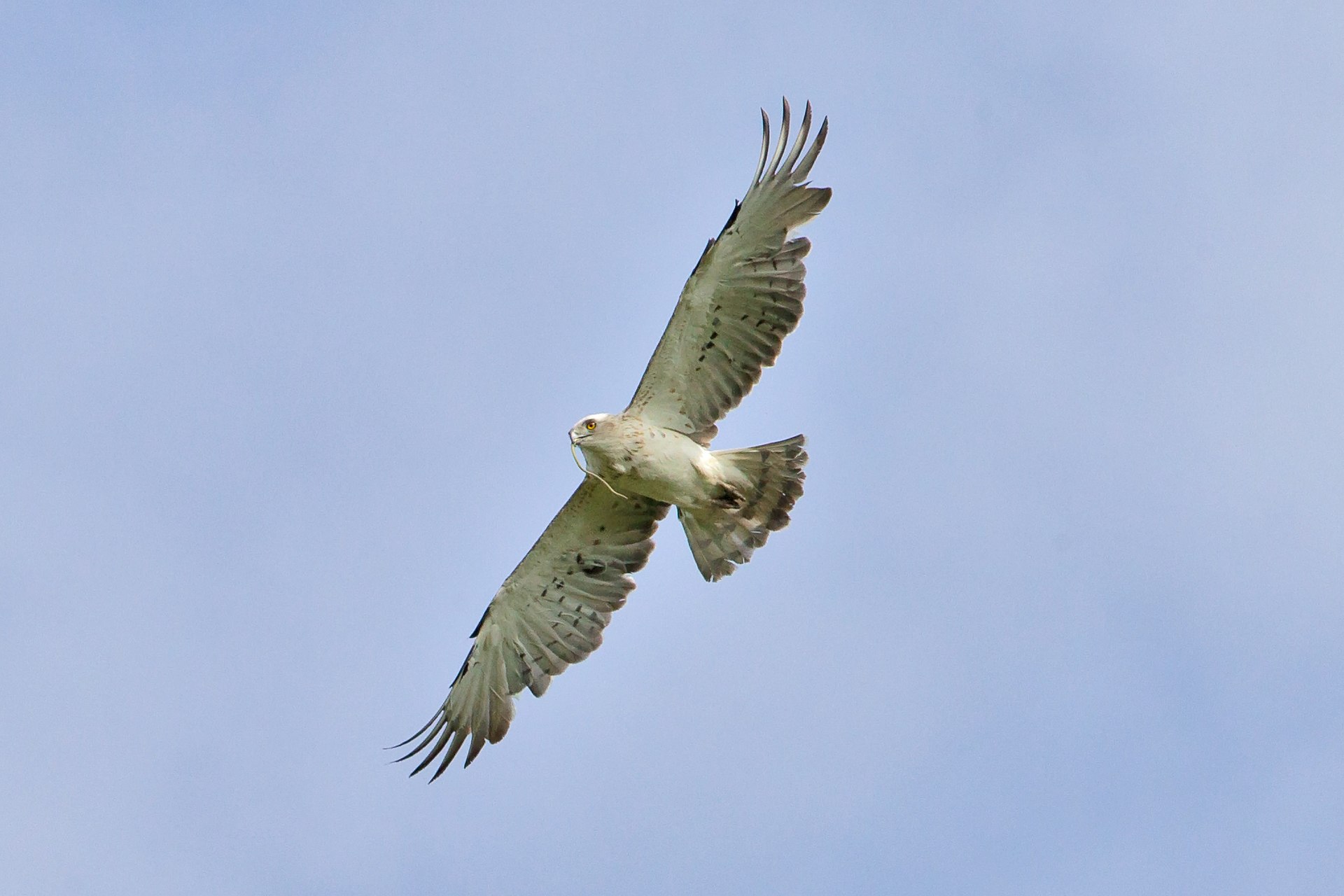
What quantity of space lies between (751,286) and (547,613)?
147 inches

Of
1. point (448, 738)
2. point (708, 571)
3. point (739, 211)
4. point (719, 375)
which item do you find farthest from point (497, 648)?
point (739, 211)

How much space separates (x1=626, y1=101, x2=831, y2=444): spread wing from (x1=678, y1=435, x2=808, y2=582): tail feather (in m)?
0.63

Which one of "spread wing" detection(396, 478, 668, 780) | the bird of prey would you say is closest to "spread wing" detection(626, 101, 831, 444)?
the bird of prey

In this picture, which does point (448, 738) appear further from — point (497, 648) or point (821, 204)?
point (821, 204)

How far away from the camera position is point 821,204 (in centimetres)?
1475

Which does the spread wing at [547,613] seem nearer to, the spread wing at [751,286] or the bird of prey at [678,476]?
the bird of prey at [678,476]

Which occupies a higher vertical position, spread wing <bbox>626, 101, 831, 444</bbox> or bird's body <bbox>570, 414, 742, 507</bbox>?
spread wing <bbox>626, 101, 831, 444</bbox>

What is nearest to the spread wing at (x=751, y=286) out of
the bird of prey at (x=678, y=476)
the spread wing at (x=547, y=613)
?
the bird of prey at (x=678, y=476)

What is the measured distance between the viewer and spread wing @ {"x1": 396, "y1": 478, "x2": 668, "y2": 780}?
52.2 feet

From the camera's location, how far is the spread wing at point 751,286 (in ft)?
48.3

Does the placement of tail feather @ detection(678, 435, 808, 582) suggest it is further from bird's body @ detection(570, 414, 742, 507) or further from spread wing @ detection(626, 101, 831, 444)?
spread wing @ detection(626, 101, 831, 444)

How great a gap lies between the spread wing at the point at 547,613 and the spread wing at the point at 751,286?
4.98ft

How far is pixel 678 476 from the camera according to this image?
15.1m

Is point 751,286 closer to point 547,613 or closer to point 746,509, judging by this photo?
point 746,509
